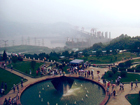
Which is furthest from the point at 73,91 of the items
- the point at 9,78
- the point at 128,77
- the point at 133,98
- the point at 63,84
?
the point at 9,78

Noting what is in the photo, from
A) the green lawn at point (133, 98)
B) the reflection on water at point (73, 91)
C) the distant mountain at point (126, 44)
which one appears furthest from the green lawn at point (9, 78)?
the distant mountain at point (126, 44)

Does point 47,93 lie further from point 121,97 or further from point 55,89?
point 121,97

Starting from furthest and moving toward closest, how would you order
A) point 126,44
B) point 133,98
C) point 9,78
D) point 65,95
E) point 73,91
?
1. point 126,44
2. point 9,78
3. point 73,91
4. point 65,95
5. point 133,98

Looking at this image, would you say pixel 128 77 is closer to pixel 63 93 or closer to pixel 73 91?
pixel 73 91

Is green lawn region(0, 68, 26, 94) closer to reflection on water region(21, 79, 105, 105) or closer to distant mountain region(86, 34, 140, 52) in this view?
reflection on water region(21, 79, 105, 105)

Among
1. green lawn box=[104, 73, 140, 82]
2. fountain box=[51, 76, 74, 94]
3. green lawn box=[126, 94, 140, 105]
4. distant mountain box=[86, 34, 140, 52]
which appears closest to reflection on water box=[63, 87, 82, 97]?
fountain box=[51, 76, 74, 94]

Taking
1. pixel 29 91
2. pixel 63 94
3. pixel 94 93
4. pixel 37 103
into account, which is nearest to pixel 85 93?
pixel 94 93
